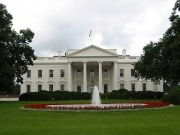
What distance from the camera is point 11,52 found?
44.3 meters

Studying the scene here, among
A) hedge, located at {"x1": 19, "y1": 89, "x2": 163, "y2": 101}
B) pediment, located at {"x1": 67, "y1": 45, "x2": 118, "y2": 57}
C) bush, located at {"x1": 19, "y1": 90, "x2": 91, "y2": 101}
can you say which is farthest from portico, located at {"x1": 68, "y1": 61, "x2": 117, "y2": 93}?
bush, located at {"x1": 19, "y1": 90, "x2": 91, "y2": 101}

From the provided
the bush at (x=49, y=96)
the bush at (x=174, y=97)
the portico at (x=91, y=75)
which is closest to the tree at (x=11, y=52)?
the bush at (x=49, y=96)

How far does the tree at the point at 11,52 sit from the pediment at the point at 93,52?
26.5 m

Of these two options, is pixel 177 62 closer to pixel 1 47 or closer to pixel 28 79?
pixel 1 47

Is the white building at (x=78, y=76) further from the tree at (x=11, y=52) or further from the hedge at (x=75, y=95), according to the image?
the tree at (x=11, y=52)

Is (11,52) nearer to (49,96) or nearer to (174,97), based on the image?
(49,96)

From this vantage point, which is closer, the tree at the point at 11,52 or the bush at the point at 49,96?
the tree at the point at 11,52

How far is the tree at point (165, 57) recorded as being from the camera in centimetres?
3919

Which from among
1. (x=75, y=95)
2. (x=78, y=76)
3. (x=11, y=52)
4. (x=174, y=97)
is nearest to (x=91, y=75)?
(x=78, y=76)

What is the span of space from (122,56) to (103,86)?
738 cm

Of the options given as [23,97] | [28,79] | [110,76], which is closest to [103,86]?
[110,76]

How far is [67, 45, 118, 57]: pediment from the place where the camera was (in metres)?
72.0

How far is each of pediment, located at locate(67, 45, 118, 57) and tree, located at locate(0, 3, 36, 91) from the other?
2647 cm

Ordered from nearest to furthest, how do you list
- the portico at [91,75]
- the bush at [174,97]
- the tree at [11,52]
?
the bush at [174,97]
the tree at [11,52]
the portico at [91,75]
